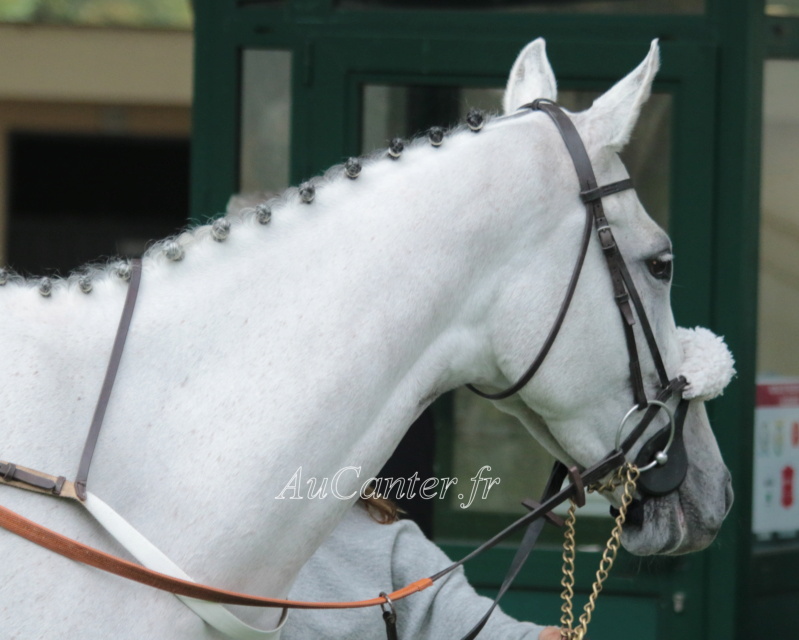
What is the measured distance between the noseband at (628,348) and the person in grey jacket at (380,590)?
372 mm

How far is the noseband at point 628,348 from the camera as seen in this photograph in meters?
1.51

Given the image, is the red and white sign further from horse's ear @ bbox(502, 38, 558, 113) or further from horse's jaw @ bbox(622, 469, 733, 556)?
horse's ear @ bbox(502, 38, 558, 113)

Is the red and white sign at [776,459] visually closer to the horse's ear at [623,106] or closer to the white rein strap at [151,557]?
the horse's ear at [623,106]

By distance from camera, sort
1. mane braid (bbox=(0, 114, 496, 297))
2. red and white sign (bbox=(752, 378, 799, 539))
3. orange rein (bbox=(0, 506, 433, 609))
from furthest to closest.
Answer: red and white sign (bbox=(752, 378, 799, 539)) → mane braid (bbox=(0, 114, 496, 297)) → orange rein (bbox=(0, 506, 433, 609))

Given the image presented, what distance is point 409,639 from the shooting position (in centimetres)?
177

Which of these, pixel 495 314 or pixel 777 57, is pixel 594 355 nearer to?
pixel 495 314

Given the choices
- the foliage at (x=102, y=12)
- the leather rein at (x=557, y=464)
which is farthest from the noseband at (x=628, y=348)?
the foliage at (x=102, y=12)

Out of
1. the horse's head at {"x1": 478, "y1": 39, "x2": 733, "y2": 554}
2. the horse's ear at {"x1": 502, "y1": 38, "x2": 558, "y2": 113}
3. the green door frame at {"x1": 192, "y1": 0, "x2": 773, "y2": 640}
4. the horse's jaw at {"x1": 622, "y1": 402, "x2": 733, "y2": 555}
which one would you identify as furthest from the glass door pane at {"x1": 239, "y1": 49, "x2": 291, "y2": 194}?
the horse's jaw at {"x1": 622, "y1": 402, "x2": 733, "y2": 555}

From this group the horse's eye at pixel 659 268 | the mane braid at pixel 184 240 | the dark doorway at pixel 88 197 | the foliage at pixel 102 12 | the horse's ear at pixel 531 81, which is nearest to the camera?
the mane braid at pixel 184 240

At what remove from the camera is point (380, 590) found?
5.78 ft

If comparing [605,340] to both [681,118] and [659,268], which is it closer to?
[659,268]

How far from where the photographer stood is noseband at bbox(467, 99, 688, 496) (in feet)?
4.95

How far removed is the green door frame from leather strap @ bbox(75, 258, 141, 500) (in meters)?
1.84

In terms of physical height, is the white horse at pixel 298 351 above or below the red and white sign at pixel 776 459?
above
